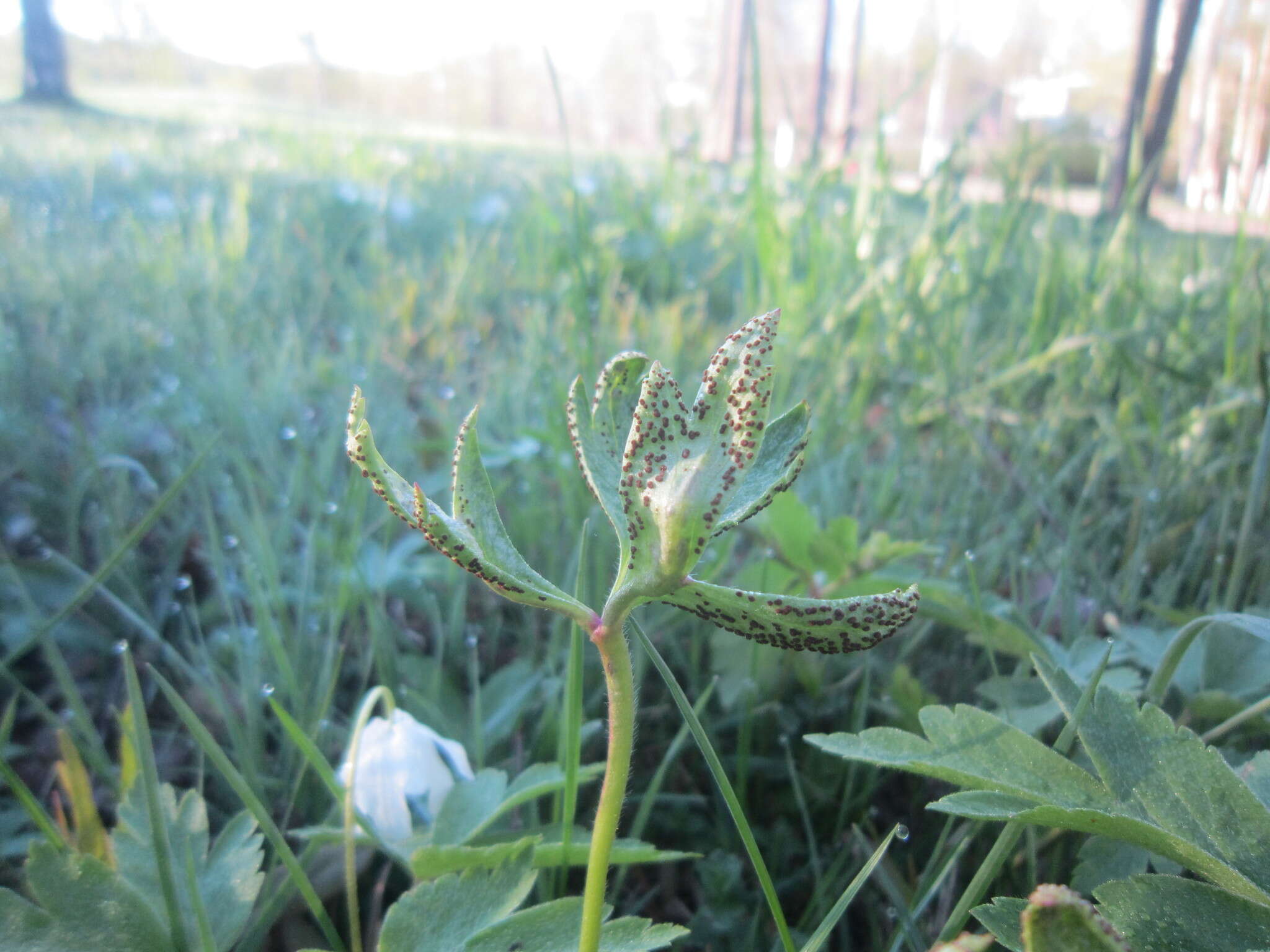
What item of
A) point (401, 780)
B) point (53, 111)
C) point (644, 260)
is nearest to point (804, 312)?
point (644, 260)

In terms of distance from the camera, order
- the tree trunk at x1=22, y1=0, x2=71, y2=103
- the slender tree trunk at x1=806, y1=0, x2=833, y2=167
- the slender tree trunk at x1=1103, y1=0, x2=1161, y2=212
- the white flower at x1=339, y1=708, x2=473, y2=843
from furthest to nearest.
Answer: the tree trunk at x1=22, y1=0, x2=71, y2=103 → the slender tree trunk at x1=1103, y1=0, x2=1161, y2=212 → the slender tree trunk at x1=806, y1=0, x2=833, y2=167 → the white flower at x1=339, y1=708, x2=473, y2=843

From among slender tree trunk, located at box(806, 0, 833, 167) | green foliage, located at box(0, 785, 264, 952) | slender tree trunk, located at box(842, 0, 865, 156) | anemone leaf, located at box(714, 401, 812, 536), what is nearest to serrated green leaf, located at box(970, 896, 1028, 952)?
anemone leaf, located at box(714, 401, 812, 536)

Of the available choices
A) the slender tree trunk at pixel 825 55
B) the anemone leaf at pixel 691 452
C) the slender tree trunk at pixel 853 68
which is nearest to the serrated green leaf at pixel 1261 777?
the anemone leaf at pixel 691 452

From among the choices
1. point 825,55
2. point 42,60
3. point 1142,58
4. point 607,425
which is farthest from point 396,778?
point 42,60

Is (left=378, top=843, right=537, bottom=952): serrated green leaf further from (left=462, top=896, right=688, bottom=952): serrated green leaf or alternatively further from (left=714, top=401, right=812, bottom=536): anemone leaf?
(left=714, top=401, right=812, bottom=536): anemone leaf

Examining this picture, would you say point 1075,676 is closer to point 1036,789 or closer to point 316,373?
point 1036,789

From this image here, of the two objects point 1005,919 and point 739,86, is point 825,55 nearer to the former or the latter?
point 739,86
